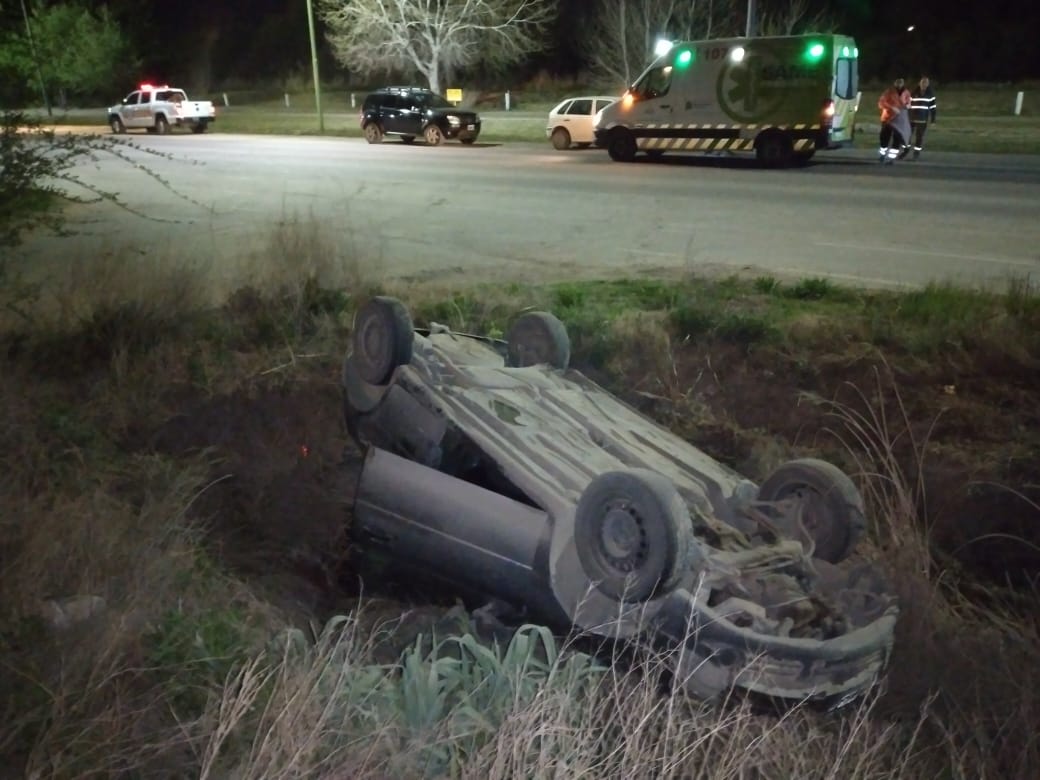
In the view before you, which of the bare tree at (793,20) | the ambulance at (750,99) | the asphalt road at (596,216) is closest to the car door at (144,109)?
the asphalt road at (596,216)

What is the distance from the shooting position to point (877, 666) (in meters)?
3.40

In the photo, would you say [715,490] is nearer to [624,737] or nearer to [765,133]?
[624,737]

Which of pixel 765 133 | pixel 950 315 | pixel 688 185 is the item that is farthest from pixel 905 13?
pixel 950 315

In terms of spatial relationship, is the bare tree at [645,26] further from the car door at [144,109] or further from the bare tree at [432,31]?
the car door at [144,109]

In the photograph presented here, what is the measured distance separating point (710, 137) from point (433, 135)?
33.6 ft

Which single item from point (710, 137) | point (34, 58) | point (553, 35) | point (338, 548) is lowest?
point (338, 548)

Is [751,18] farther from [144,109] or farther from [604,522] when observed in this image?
[604,522]

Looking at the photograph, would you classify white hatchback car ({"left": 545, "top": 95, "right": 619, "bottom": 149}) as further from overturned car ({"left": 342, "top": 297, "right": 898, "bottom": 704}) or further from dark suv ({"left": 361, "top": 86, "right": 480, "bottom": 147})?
overturned car ({"left": 342, "top": 297, "right": 898, "bottom": 704})

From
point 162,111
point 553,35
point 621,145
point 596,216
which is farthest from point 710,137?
point 553,35

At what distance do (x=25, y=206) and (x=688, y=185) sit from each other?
12981 millimetres

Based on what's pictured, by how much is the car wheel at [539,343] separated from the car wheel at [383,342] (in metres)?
0.77

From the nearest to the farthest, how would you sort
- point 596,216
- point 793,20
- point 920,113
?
point 596,216 → point 920,113 → point 793,20

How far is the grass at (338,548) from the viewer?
9.15 feet

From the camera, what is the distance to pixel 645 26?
121ft
